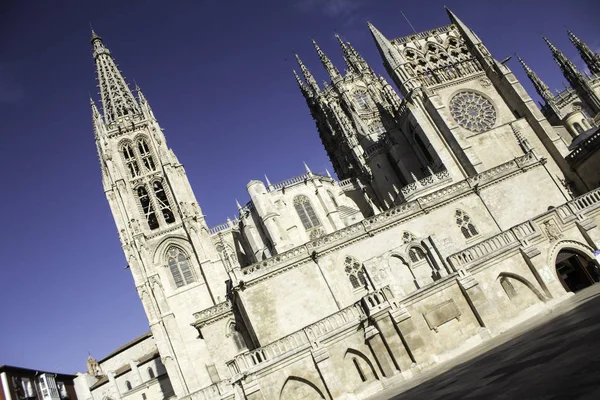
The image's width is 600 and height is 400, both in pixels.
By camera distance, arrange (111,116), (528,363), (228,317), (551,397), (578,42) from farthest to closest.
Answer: (578,42), (111,116), (228,317), (528,363), (551,397)

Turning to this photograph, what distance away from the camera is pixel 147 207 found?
4406 centimetres

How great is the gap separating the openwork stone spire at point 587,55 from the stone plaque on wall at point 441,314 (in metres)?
52.7

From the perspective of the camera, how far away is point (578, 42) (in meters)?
56.8

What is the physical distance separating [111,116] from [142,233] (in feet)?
60.1

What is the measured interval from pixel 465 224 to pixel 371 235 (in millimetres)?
6453

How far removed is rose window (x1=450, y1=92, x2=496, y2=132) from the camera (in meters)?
35.4

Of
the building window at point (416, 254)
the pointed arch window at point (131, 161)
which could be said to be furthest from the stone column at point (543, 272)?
the pointed arch window at point (131, 161)

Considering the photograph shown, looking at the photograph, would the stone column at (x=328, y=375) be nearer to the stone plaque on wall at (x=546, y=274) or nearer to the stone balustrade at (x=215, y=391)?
the stone balustrade at (x=215, y=391)

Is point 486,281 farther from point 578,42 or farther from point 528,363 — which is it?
point 578,42

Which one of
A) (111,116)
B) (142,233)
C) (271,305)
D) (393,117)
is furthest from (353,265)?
(111,116)

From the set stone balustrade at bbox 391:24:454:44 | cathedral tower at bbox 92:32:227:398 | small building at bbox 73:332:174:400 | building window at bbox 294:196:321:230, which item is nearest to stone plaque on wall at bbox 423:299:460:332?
cathedral tower at bbox 92:32:227:398

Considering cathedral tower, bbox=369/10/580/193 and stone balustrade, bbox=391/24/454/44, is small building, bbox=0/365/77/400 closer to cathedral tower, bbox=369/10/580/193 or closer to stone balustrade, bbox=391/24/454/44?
cathedral tower, bbox=369/10/580/193

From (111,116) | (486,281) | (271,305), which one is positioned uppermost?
(111,116)

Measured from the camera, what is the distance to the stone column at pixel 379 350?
61.2 feet
